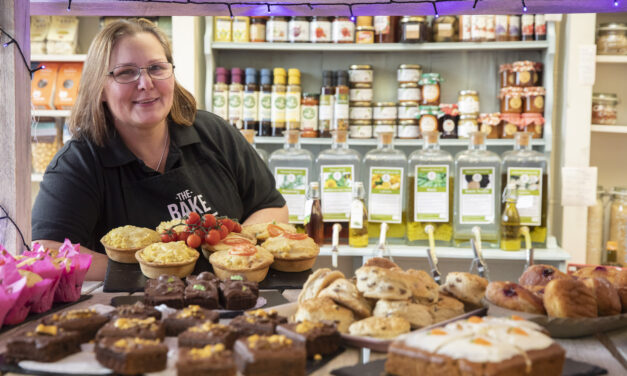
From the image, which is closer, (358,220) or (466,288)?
(466,288)

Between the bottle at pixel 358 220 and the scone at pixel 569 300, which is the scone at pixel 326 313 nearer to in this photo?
→ the scone at pixel 569 300

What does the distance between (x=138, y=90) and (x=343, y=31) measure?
4.80 ft

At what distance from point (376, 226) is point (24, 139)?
5.63ft

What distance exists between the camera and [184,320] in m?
1.01

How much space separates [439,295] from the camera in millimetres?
1124

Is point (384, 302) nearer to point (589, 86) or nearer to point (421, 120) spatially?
point (421, 120)

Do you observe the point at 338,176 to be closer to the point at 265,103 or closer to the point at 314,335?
the point at 265,103

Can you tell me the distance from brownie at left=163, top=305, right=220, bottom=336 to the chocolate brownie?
0.14m

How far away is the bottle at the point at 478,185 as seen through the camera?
8.80ft

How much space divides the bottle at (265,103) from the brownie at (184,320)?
2055 mm

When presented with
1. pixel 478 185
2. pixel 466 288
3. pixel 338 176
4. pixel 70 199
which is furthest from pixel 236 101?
pixel 466 288

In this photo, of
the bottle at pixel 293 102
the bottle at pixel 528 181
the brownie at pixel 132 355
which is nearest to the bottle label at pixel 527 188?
the bottle at pixel 528 181

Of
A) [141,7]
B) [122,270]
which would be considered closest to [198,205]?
[122,270]

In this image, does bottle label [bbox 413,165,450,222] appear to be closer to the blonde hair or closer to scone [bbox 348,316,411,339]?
the blonde hair
